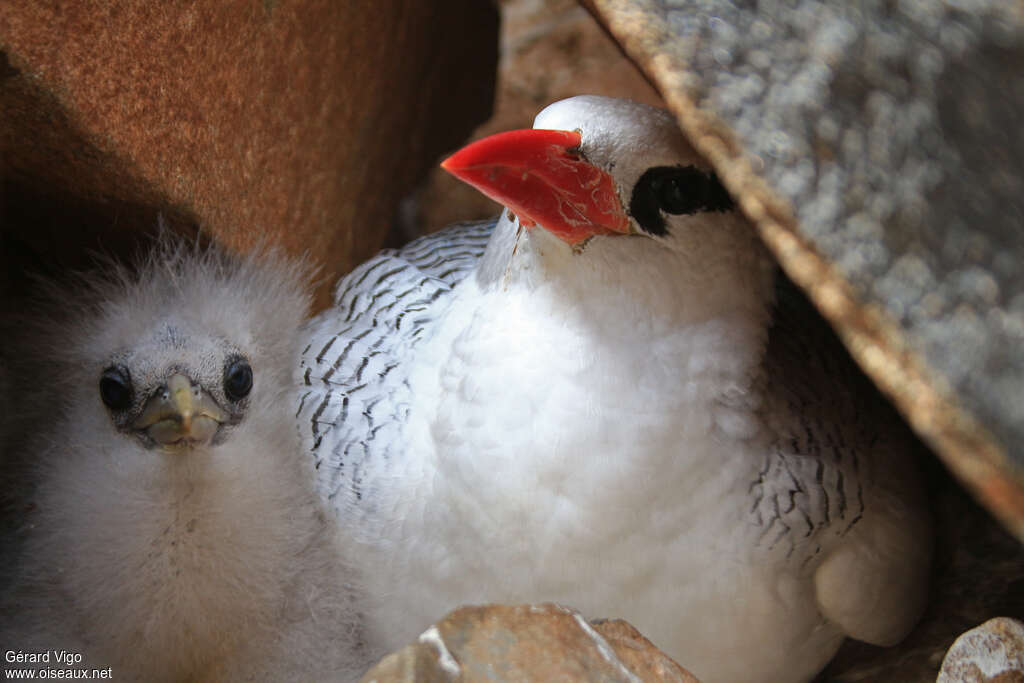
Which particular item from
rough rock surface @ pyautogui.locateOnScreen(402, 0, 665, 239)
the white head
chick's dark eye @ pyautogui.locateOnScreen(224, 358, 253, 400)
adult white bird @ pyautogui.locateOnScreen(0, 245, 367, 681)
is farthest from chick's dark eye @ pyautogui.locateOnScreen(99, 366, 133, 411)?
rough rock surface @ pyautogui.locateOnScreen(402, 0, 665, 239)

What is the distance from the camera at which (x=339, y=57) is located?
2.36 meters

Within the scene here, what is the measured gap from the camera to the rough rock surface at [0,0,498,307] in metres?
1.69

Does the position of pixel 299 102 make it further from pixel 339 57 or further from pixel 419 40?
pixel 419 40

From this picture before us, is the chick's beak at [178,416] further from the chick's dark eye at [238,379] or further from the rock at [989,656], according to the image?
the rock at [989,656]

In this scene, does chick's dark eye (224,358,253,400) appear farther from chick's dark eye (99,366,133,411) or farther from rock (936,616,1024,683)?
rock (936,616,1024,683)

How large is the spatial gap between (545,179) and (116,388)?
0.94 m

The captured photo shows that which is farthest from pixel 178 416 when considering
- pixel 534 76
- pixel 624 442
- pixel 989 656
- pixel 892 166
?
pixel 534 76

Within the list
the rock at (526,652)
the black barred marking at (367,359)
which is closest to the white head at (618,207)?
the black barred marking at (367,359)

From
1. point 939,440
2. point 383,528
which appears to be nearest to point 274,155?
point 383,528

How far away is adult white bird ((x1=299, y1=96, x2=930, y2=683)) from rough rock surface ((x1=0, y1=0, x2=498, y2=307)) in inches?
22.7

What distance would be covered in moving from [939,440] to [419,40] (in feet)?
6.86

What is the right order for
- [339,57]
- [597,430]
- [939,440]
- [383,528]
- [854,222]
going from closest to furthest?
[939,440] < [854,222] < [597,430] < [383,528] < [339,57]

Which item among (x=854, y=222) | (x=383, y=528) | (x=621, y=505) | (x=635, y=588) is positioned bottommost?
(x=383, y=528)

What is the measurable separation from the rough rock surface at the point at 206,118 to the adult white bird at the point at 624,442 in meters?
0.58
